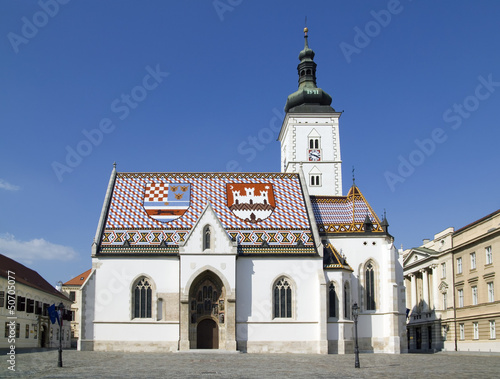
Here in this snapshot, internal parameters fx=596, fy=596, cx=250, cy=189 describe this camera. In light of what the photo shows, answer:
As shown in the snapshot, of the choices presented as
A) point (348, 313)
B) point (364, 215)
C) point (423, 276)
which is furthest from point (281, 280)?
point (423, 276)

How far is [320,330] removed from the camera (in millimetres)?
42219

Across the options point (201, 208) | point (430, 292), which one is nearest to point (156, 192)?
point (201, 208)

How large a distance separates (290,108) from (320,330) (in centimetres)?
2987

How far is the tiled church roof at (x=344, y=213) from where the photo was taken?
1886 inches

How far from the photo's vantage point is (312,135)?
6269 centimetres

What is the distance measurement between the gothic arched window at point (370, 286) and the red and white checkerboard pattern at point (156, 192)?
55.8 ft

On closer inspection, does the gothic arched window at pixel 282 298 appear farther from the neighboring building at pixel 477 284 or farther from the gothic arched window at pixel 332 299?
the neighboring building at pixel 477 284

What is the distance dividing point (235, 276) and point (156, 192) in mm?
10510

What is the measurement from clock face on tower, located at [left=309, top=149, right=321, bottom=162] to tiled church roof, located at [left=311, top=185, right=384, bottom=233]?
36.5 feet

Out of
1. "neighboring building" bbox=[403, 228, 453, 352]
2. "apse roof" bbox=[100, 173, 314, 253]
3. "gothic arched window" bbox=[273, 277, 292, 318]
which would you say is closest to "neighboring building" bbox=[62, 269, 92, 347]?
"apse roof" bbox=[100, 173, 314, 253]

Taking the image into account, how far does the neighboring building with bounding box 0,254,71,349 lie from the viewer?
153 ft

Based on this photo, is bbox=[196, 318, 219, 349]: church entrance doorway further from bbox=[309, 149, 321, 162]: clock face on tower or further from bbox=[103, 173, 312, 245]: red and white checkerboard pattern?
bbox=[309, 149, 321, 162]: clock face on tower

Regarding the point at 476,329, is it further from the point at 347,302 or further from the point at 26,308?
the point at 26,308

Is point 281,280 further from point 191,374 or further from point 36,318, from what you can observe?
point 36,318
